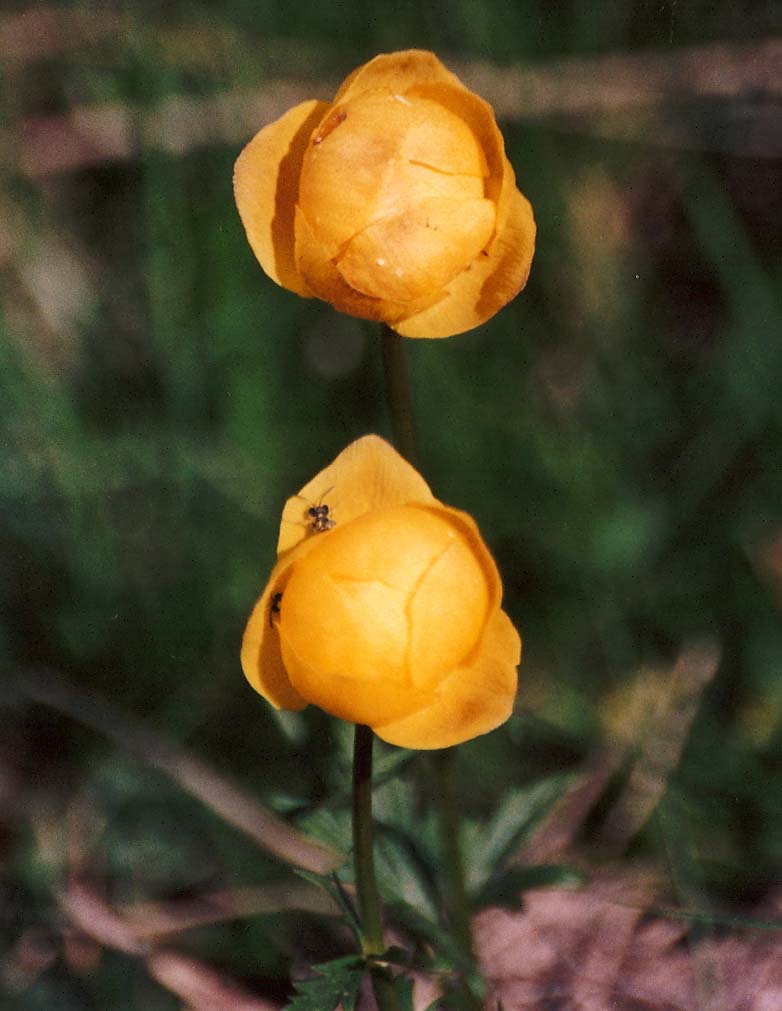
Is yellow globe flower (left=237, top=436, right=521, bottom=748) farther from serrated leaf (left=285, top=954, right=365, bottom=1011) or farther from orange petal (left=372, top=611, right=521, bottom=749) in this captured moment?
serrated leaf (left=285, top=954, right=365, bottom=1011)

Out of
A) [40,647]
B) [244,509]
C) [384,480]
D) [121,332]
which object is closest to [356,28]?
[121,332]

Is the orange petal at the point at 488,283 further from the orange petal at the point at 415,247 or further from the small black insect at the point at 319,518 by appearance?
the small black insect at the point at 319,518

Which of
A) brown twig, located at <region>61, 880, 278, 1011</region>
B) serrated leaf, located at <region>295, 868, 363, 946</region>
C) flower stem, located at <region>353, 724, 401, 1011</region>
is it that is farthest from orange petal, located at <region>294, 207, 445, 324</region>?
brown twig, located at <region>61, 880, 278, 1011</region>

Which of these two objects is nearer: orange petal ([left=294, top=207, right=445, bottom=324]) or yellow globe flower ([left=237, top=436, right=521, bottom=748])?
yellow globe flower ([left=237, top=436, right=521, bottom=748])

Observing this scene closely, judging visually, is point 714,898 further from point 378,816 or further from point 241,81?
point 241,81

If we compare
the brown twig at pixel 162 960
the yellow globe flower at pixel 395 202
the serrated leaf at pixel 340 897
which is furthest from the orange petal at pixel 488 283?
the brown twig at pixel 162 960

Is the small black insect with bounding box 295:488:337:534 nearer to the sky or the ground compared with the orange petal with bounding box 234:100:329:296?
nearer to the ground

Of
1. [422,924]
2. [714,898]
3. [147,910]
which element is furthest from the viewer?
[147,910]

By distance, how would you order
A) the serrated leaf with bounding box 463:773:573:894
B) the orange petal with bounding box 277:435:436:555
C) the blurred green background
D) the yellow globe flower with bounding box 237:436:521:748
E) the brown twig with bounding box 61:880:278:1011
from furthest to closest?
the blurred green background < the brown twig with bounding box 61:880:278:1011 < the serrated leaf with bounding box 463:773:573:894 < the orange petal with bounding box 277:435:436:555 < the yellow globe flower with bounding box 237:436:521:748
